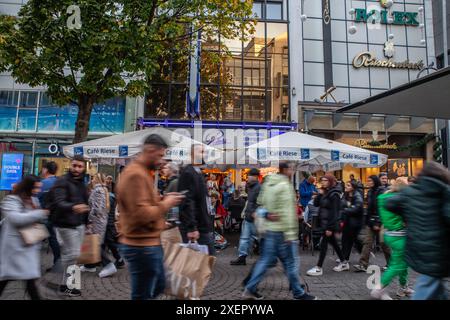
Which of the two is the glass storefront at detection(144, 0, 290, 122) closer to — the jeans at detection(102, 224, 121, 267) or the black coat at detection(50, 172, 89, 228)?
the jeans at detection(102, 224, 121, 267)

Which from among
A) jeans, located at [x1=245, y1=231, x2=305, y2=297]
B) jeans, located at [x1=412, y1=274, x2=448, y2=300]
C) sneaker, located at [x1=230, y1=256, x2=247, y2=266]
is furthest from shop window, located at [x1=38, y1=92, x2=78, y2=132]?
jeans, located at [x1=412, y1=274, x2=448, y2=300]

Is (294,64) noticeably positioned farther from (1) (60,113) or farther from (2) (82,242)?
(2) (82,242)

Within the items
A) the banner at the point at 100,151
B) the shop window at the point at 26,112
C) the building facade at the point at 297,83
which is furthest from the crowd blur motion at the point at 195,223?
the shop window at the point at 26,112

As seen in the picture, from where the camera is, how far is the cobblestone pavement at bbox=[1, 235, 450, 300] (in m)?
5.24

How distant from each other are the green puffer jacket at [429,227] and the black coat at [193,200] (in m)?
2.60

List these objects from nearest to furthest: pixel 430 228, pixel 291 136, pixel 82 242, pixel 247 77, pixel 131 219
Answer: pixel 131 219
pixel 430 228
pixel 82 242
pixel 291 136
pixel 247 77

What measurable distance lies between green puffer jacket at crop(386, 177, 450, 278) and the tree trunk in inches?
372

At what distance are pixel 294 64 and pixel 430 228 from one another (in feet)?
57.3

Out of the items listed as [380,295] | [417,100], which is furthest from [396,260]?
[417,100]

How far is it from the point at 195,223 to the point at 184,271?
2.86 feet

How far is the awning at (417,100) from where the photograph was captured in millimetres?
5098

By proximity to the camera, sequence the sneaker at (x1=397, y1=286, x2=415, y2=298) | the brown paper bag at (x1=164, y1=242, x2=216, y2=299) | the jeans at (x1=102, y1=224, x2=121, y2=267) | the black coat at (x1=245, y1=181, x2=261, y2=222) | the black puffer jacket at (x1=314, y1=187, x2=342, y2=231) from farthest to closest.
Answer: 1. the black coat at (x1=245, y1=181, x2=261, y2=222)
2. the jeans at (x1=102, y1=224, x2=121, y2=267)
3. the black puffer jacket at (x1=314, y1=187, x2=342, y2=231)
4. the sneaker at (x1=397, y1=286, x2=415, y2=298)
5. the brown paper bag at (x1=164, y1=242, x2=216, y2=299)

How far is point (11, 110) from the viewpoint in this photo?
17.1m
